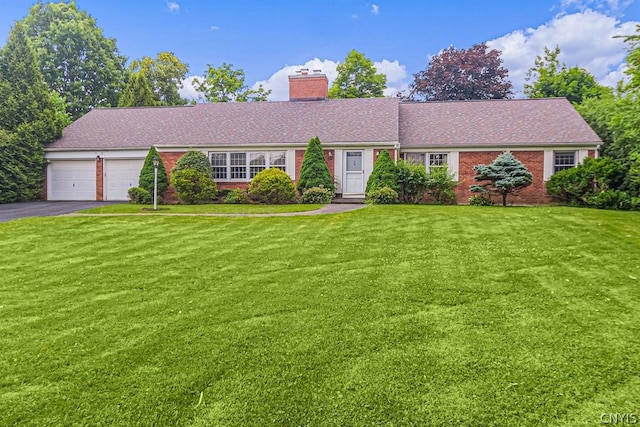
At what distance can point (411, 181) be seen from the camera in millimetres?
16281

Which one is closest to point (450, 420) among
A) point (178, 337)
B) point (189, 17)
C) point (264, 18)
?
point (178, 337)

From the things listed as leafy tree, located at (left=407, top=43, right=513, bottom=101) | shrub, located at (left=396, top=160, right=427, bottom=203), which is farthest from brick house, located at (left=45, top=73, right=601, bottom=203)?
leafy tree, located at (left=407, top=43, right=513, bottom=101)

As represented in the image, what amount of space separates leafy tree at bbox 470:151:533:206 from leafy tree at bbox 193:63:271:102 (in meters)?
24.3

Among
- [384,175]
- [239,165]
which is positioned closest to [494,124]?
[384,175]

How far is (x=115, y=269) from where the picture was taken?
6.14m

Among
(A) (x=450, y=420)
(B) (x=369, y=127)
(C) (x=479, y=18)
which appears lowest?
(A) (x=450, y=420)

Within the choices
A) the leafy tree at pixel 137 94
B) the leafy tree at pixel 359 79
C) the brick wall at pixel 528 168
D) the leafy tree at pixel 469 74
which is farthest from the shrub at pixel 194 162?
the leafy tree at pixel 469 74

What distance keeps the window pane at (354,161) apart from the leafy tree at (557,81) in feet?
56.7

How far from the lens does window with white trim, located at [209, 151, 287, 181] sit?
18953 millimetres

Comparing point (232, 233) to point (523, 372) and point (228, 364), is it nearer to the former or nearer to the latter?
point (228, 364)

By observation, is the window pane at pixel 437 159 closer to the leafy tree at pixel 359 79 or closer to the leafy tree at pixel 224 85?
the leafy tree at pixel 359 79

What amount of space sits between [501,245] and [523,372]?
15.7 ft

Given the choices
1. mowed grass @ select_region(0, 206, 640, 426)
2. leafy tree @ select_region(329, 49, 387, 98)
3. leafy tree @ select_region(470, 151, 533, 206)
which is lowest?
mowed grass @ select_region(0, 206, 640, 426)

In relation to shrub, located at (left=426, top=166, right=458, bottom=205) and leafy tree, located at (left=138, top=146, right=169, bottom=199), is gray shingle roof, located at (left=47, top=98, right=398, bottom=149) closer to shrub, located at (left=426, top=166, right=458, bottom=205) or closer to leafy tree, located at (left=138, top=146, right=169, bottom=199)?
leafy tree, located at (left=138, top=146, right=169, bottom=199)
